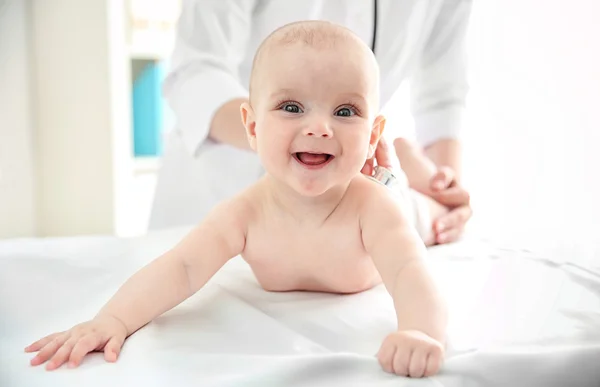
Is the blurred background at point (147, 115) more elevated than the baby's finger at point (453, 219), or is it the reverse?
the blurred background at point (147, 115)

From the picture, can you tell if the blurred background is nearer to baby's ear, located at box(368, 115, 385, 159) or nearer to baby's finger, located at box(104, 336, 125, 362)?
baby's ear, located at box(368, 115, 385, 159)

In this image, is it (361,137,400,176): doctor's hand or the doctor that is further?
the doctor

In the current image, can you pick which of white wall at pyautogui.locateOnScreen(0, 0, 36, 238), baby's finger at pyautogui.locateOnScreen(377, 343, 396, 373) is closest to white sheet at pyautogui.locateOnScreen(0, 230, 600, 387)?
baby's finger at pyautogui.locateOnScreen(377, 343, 396, 373)

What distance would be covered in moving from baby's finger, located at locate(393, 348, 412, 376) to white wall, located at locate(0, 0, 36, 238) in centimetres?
59

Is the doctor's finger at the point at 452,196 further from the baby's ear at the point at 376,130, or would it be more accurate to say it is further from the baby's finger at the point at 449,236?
the baby's ear at the point at 376,130

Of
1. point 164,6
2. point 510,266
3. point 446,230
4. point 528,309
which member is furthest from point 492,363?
point 164,6

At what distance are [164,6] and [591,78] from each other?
2.52 ft

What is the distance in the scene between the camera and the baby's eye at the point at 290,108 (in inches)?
19.4

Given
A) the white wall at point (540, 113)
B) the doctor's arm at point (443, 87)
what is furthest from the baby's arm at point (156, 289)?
the doctor's arm at point (443, 87)

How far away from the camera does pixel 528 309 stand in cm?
52

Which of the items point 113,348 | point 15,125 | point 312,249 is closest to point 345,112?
point 312,249

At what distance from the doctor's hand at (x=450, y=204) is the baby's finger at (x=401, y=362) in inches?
16.5

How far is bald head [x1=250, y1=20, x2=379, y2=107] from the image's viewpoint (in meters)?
0.49

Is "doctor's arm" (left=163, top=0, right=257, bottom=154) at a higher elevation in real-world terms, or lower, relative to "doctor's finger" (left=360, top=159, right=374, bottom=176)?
higher
